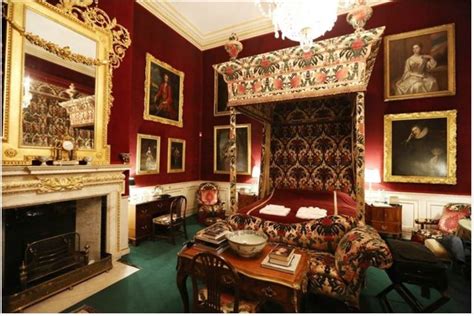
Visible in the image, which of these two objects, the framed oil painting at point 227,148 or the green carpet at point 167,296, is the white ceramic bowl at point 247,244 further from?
the framed oil painting at point 227,148

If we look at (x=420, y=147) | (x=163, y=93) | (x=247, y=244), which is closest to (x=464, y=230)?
(x=420, y=147)

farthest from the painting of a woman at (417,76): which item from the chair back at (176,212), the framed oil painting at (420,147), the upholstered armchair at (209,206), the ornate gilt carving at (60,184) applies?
the ornate gilt carving at (60,184)

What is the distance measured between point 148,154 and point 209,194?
1.99 meters

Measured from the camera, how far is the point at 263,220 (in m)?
3.19

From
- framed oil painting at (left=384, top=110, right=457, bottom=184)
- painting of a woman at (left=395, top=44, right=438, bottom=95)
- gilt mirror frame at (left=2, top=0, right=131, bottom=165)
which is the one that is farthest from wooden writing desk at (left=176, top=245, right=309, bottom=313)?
painting of a woman at (left=395, top=44, right=438, bottom=95)

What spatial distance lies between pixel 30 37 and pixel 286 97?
11.5ft

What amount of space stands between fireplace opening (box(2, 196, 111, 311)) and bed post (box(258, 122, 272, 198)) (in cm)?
308

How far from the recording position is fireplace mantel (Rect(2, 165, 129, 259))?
259 cm

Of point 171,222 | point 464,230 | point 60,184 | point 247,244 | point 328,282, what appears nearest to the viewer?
point 247,244

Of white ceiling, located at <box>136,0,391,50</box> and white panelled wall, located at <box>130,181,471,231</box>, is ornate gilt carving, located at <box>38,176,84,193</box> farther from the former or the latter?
white ceiling, located at <box>136,0,391,50</box>

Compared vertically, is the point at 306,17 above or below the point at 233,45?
above

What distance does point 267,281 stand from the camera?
1758 mm

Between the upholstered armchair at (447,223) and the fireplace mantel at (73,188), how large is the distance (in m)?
5.57

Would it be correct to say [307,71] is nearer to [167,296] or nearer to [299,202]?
[299,202]
